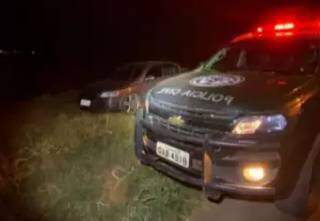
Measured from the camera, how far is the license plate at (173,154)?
4500mm

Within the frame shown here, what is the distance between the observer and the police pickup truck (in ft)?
13.7

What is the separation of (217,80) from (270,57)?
2.88 ft

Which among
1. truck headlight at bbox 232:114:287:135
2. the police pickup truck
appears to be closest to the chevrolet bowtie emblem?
the police pickup truck

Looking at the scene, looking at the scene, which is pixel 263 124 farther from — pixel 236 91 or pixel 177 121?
pixel 177 121

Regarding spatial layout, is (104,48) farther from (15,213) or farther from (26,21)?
(15,213)

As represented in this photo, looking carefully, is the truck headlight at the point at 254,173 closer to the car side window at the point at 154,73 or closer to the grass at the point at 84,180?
the grass at the point at 84,180

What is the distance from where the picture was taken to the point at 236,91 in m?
4.56

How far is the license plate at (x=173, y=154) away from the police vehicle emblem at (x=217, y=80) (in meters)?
0.69

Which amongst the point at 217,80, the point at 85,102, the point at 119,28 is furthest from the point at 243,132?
the point at 119,28

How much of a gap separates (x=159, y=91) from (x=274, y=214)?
5.26 feet

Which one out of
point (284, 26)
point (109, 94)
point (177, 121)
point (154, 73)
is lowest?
point (109, 94)

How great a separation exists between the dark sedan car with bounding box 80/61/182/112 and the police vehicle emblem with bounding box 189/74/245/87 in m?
4.68

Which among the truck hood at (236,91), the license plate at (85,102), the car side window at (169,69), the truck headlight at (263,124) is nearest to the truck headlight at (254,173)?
the truck headlight at (263,124)

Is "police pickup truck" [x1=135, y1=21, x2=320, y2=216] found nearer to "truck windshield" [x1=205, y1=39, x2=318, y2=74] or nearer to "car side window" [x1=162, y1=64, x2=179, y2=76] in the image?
"truck windshield" [x1=205, y1=39, x2=318, y2=74]
